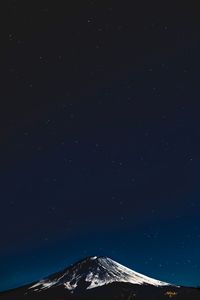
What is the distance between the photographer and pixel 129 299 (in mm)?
15055
